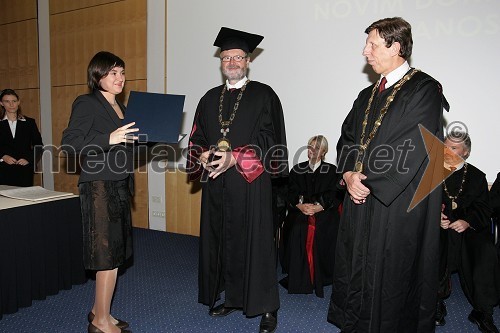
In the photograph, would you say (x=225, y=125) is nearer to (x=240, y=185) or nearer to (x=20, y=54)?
(x=240, y=185)

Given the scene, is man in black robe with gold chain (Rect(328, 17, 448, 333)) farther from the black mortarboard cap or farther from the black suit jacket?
the black suit jacket

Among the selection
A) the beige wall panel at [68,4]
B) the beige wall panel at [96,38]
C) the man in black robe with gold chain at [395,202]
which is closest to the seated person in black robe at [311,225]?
the man in black robe with gold chain at [395,202]

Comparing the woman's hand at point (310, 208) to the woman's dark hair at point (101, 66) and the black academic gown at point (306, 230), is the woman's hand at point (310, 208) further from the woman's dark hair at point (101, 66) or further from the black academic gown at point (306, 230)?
the woman's dark hair at point (101, 66)

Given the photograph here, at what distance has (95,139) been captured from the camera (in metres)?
2.45

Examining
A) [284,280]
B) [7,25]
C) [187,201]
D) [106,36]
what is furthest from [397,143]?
[7,25]

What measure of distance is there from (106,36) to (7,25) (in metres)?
2.62

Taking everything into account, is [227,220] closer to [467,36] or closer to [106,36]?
[467,36]

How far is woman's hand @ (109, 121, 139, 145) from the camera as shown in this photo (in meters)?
2.40

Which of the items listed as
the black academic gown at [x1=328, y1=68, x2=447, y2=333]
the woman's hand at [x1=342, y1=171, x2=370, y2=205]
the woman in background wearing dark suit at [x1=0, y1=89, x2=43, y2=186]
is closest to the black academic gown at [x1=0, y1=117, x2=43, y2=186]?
the woman in background wearing dark suit at [x1=0, y1=89, x2=43, y2=186]

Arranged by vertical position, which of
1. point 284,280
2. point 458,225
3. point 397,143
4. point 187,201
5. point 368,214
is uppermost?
point 397,143

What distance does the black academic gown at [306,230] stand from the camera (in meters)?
3.76

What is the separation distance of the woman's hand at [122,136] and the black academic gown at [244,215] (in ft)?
2.40

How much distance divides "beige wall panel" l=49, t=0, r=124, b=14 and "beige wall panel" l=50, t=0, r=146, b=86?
66 mm

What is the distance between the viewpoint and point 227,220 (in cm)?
297
